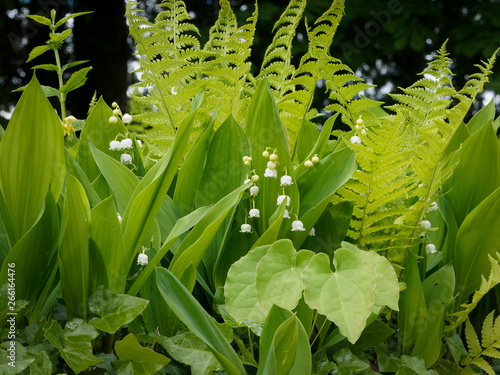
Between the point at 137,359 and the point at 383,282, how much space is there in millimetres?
456

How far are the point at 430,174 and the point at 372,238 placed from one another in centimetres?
19

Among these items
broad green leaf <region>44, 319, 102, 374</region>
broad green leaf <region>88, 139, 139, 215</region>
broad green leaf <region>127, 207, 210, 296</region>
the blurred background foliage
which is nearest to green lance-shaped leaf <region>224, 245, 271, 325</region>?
broad green leaf <region>127, 207, 210, 296</region>

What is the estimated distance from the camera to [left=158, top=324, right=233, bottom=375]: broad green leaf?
2.79 ft

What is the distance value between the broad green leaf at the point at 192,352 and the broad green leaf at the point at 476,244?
25.6 inches

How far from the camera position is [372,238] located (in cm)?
108

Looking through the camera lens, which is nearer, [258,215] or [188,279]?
[188,279]

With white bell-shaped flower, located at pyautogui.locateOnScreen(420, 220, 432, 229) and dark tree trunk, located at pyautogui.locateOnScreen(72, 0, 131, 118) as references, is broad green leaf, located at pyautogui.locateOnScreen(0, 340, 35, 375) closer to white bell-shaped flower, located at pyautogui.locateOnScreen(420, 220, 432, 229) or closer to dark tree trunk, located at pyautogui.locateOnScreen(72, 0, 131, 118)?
white bell-shaped flower, located at pyautogui.locateOnScreen(420, 220, 432, 229)

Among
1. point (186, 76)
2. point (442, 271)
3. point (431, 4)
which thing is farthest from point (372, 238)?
point (431, 4)

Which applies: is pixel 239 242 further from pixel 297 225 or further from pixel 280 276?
pixel 280 276

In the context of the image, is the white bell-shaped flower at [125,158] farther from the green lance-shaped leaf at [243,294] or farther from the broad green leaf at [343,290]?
the broad green leaf at [343,290]

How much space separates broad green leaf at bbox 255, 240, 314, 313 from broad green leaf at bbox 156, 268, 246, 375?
3.9 inches

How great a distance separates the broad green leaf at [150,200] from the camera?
0.92 metres

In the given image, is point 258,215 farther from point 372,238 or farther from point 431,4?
point 431,4

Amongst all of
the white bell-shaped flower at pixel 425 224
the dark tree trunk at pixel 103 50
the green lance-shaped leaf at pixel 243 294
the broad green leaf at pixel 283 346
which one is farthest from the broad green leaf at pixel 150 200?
the dark tree trunk at pixel 103 50
